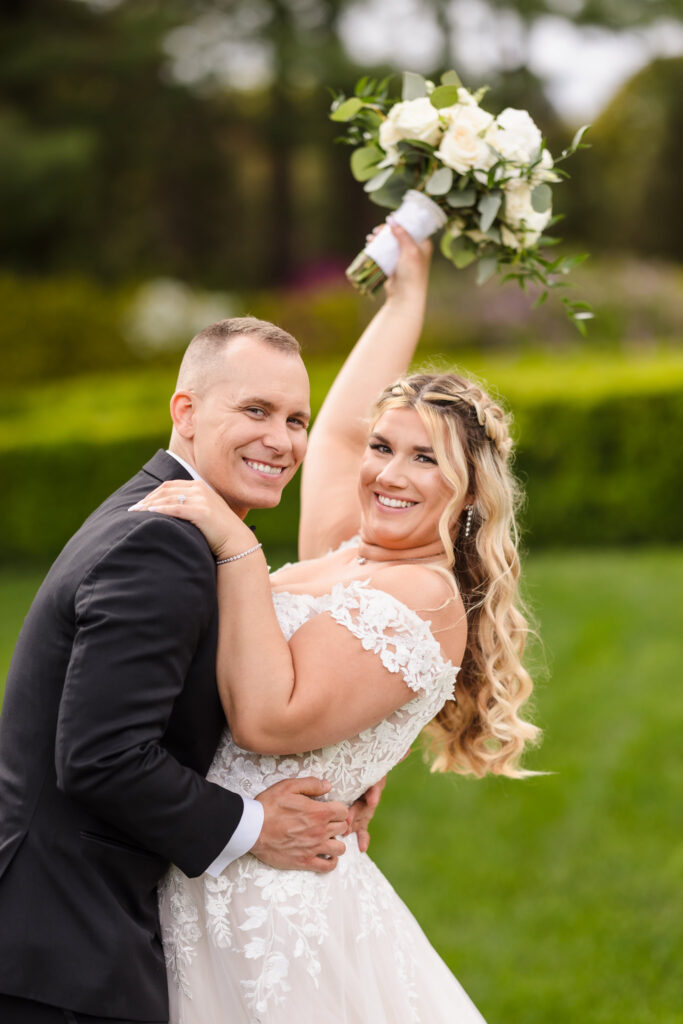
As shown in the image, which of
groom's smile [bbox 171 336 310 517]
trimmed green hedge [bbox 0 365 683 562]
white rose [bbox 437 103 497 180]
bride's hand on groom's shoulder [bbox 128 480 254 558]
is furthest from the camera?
trimmed green hedge [bbox 0 365 683 562]

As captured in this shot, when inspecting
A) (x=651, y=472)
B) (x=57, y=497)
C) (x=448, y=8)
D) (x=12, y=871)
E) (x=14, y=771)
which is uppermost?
(x=448, y=8)

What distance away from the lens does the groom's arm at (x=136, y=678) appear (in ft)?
6.99

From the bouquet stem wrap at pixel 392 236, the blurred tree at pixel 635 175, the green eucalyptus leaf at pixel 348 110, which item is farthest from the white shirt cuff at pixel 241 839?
the blurred tree at pixel 635 175

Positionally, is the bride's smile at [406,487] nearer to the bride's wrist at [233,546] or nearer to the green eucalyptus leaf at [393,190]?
the bride's wrist at [233,546]

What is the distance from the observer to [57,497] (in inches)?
433

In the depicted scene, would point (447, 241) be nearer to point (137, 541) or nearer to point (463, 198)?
point (463, 198)

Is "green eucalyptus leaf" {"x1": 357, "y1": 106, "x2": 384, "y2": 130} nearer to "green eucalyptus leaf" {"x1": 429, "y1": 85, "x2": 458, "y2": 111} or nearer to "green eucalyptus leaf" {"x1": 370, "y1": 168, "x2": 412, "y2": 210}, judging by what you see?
"green eucalyptus leaf" {"x1": 370, "y1": 168, "x2": 412, "y2": 210}

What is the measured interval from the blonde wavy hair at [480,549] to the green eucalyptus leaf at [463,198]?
610 mm

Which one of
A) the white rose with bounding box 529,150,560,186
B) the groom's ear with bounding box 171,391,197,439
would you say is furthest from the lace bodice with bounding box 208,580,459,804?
the white rose with bounding box 529,150,560,186

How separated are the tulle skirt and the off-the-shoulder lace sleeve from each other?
0.55m

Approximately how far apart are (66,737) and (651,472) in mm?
8427

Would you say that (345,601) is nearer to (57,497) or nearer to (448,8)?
(57,497)

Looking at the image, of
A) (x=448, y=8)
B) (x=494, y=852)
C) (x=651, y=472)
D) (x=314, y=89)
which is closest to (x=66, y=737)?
(x=494, y=852)

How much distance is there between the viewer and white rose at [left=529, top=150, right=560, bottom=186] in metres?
3.26
